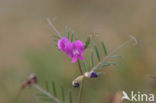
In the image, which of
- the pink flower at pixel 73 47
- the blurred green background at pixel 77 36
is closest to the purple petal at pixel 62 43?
the pink flower at pixel 73 47

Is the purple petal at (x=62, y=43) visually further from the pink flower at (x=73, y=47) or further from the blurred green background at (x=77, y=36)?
the blurred green background at (x=77, y=36)

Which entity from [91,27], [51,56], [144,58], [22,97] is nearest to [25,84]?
[22,97]

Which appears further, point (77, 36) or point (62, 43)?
point (77, 36)

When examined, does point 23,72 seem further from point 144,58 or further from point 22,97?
point 144,58

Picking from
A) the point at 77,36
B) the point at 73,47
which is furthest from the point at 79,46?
the point at 77,36

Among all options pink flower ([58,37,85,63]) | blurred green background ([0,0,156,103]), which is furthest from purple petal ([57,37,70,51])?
blurred green background ([0,0,156,103])

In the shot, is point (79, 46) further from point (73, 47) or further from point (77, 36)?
point (77, 36)
